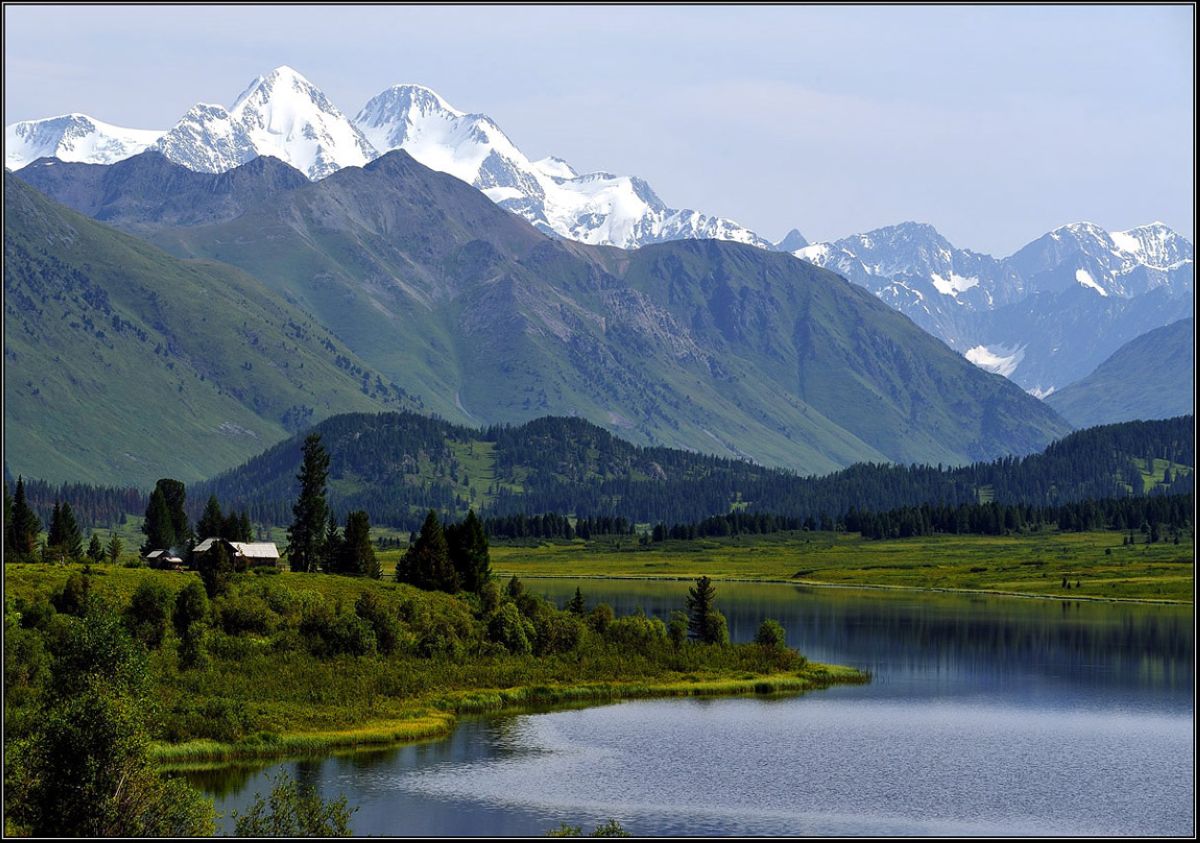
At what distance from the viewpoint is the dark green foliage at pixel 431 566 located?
174500mm

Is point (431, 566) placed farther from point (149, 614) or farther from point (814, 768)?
point (814, 768)

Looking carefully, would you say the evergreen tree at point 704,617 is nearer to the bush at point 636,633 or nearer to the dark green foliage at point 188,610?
the bush at point 636,633

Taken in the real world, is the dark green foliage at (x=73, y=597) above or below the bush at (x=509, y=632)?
above

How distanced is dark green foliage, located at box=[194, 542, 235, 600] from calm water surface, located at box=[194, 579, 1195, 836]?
119 ft

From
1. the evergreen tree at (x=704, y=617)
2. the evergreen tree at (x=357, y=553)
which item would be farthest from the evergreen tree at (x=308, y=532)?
the evergreen tree at (x=704, y=617)

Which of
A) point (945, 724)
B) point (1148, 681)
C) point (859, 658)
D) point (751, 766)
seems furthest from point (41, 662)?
point (1148, 681)

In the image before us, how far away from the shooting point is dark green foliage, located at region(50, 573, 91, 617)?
433 feet

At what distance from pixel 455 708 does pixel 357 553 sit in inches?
2272

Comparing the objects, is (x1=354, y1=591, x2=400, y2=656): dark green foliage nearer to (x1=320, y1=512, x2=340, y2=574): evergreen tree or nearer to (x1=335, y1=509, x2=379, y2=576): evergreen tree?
(x1=335, y1=509, x2=379, y2=576): evergreen tree

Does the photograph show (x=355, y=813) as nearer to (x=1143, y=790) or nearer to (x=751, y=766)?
(x=751, y=766)

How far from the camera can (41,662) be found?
11425 cm

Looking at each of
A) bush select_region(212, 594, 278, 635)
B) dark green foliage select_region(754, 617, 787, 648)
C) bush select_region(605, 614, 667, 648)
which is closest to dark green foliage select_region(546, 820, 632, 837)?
bush select_region(212, 594, 278, 635)

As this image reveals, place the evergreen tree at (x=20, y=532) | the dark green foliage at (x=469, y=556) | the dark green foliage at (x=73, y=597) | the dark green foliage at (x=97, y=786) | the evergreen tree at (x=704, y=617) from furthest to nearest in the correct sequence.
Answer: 1. the dark green foliage at (x=469, y=556)
2. the evergreen tree at (x=20, y=532)
3. the evergreen tree at (x=704, y=617)
4. the dark green foliage at (x=73, y=597)
5. the dark green foliage at (x=97, y=786)

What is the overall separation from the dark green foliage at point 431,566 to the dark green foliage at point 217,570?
22.5 m
